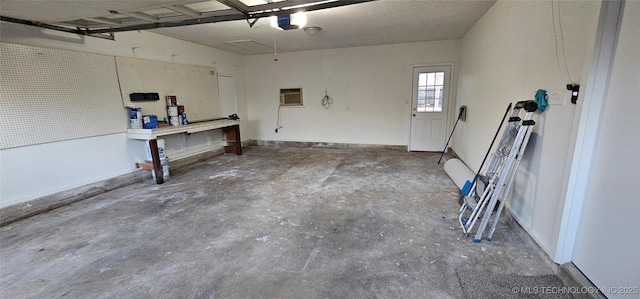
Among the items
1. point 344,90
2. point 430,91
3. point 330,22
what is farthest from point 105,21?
point 430,91

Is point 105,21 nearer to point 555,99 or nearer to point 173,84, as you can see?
point 173,84

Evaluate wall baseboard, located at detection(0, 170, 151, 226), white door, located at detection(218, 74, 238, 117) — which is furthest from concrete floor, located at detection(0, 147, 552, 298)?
white door, located at detection(218, 74, 238, 117)

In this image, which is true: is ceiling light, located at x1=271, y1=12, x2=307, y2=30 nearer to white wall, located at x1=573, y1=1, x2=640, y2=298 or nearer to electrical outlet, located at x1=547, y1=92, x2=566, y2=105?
electrical outlet, located at x1=547, y1=92, x2=566, y2=105

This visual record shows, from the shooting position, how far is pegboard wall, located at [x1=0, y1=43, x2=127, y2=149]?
3.08 m

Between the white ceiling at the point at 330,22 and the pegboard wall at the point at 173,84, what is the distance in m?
0.64

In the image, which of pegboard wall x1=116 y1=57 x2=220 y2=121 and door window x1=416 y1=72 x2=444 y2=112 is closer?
pegboard wall x1=116 y1=57 x2=220 y2=121

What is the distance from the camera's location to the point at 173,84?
513 cm

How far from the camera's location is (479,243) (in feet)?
7.83

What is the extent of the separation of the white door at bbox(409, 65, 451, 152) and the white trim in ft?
14.7

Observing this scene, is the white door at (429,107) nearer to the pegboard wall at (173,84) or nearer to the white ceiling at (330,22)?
the white ceiling at (330,22)

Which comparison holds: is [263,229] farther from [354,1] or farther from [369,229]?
[354,1]

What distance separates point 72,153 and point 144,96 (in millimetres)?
1366

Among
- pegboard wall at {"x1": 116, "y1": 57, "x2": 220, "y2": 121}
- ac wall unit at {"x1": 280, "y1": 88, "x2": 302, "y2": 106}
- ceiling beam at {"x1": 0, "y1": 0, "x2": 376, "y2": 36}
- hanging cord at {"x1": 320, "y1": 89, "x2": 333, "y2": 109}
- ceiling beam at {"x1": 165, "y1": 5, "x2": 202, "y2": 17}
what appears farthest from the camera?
ac wall unit at {"x1": 280, "y1": 88, "x2": 302, "y2": 106}

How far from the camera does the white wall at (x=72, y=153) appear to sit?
124 inches
